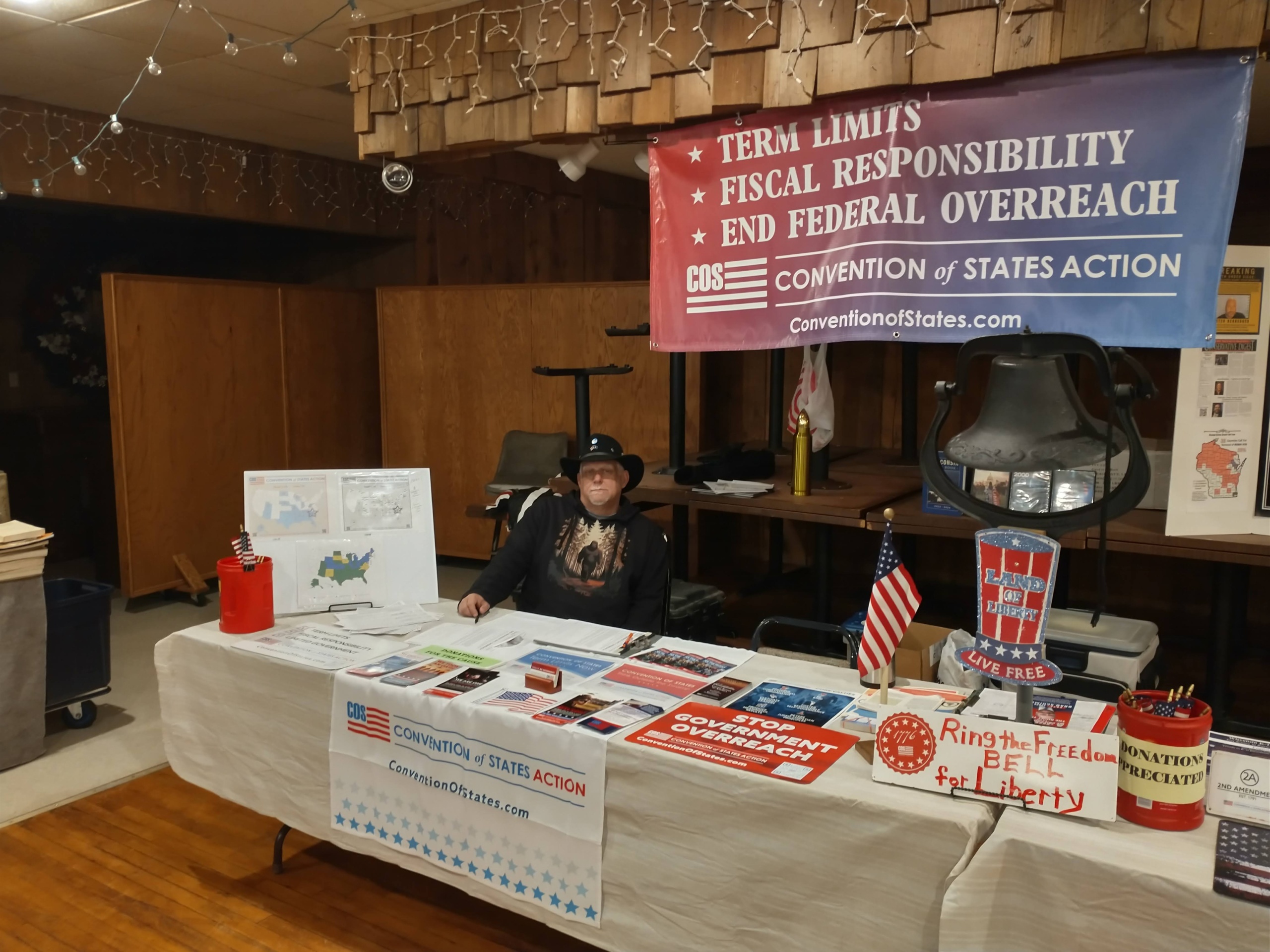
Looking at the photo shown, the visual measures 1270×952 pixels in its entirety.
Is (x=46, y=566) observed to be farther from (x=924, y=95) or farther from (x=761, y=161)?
(x=924, y=95)

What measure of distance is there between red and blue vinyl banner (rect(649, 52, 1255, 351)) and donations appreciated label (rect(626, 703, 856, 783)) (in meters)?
1.11

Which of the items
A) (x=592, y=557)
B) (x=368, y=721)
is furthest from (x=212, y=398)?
(x=368, y=721)

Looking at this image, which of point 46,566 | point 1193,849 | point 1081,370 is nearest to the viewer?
point 1193,849

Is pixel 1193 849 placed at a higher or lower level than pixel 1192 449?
lower

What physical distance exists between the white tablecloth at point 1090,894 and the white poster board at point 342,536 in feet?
5.80

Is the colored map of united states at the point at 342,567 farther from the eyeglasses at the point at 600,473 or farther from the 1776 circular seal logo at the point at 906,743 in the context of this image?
the 1776 circular seal logo at the point at 906,743

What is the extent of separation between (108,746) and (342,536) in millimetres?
1594

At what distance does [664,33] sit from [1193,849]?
224 cm

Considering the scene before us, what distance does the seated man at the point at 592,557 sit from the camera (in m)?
2.89

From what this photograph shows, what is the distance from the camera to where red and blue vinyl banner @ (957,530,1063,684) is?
4.85 feet

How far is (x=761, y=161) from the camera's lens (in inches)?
104

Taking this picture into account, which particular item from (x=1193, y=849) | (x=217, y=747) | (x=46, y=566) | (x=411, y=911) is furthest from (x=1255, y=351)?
(x=46, y=566)

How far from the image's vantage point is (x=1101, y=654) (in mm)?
2465

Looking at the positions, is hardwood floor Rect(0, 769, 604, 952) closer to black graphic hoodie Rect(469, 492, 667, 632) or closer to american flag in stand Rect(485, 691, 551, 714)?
american flag in stand Rect(485, 691, 551, 714)
